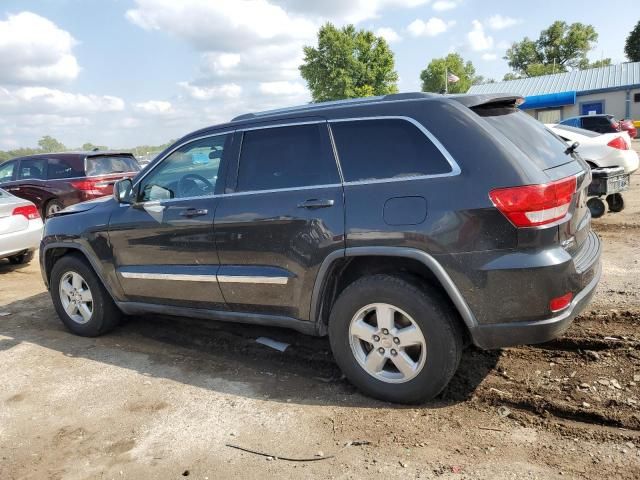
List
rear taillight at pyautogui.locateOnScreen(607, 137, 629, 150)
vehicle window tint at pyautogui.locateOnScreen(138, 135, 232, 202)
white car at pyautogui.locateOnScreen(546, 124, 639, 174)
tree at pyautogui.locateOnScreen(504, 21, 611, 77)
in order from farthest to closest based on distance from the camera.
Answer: tree at pyautogui.locateOnScreen(504, 21, 611, 77)
rear taillight at pyautogui.locateOnScreen(607, 137, 629, 150)
white car at pyautogui.locateOnScreen(546, 124, 639, 174)
vehicle window tint at pyautogui.locateOnScreen(138, 135, 232, 202)

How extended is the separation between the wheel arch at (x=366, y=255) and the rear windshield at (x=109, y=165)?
27.2ft

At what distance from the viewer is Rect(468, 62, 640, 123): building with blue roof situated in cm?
3784

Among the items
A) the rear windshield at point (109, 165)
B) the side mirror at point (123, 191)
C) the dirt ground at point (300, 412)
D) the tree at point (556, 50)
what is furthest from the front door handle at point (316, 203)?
the tree at point (556, 50)

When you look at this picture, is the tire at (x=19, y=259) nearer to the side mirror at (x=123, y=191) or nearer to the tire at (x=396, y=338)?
the side mirror at (x=123, y=191)

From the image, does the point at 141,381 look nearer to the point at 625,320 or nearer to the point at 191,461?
the point at 191,461

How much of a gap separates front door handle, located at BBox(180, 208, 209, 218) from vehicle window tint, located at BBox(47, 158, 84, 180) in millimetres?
7294

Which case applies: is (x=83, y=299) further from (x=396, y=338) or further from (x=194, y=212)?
(x=396, y=338)

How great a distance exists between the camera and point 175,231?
408 centimetres

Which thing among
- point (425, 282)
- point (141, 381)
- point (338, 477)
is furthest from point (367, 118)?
point (141, 381)

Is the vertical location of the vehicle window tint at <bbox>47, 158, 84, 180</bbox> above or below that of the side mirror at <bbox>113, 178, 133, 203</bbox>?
above

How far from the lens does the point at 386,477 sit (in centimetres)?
264

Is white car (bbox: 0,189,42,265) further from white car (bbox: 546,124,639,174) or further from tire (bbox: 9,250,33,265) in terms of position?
white car (bbox: 546,124,639,174)

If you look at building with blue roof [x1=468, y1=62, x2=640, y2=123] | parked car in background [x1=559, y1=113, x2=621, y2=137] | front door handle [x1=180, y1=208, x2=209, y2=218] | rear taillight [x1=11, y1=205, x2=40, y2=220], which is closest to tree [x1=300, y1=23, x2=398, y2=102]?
building with blue roof [x1=468, y1=62, x2=640, y2=123]

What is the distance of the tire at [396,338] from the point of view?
10.1 ft
